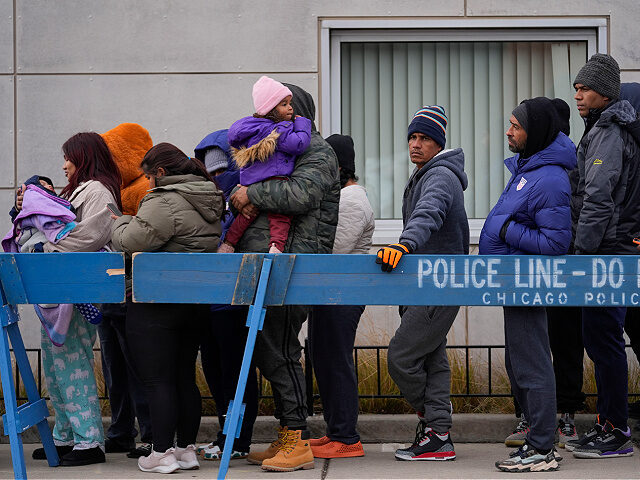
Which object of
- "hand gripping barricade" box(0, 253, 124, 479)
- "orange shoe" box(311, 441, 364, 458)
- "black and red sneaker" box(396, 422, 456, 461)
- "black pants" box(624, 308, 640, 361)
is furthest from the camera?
"black pants" box(624, 308, 640, 361)

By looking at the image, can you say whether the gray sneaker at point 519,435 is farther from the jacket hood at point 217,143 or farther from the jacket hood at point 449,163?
the jacket hood at point 217,143

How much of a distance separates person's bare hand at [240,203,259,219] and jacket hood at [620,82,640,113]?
93.4 inches

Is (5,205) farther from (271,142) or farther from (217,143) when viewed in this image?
(271,142)

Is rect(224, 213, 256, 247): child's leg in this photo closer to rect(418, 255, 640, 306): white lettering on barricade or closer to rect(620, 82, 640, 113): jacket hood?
rect(418, 255, 640, 306): white lettering on barricade

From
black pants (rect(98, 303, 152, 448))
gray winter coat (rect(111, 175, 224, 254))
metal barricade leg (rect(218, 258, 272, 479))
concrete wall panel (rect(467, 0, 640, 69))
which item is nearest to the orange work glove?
metal barricade leg (rect(218, 258, 272, 479))

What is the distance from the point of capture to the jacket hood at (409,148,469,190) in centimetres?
547

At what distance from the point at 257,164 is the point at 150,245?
Answer: 2.35 feet

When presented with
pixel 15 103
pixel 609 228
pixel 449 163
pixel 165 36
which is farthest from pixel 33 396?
pixel 165 36

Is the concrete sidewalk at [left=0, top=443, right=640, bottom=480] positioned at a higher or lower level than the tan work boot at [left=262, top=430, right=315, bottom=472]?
lower

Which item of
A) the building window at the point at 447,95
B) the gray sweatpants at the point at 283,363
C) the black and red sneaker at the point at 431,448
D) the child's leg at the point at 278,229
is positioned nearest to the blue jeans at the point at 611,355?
the black and red sneaker at the point at 431,448

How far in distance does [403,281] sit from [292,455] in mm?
1230

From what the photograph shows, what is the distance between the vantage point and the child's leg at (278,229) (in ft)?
17.2

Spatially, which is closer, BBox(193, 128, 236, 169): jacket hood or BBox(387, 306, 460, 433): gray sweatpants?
BBox(387, 306, 460, 433): gray sweatpants

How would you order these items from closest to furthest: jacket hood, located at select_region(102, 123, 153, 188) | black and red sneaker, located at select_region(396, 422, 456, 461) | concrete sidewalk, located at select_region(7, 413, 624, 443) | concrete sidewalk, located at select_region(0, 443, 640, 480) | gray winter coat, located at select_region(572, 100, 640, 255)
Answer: concrete sidewalk, located at select_region(0, 443, 640, 480), gray winter coat, located at select_region(572, 100, 640, 255), black and red sneaker, located at select_region(396, 422, 456, 461), jacket hood, located at select_region(102, 123, 153, 188), concrete sidewalk, located at select_region(7, 413, 624, 443)
